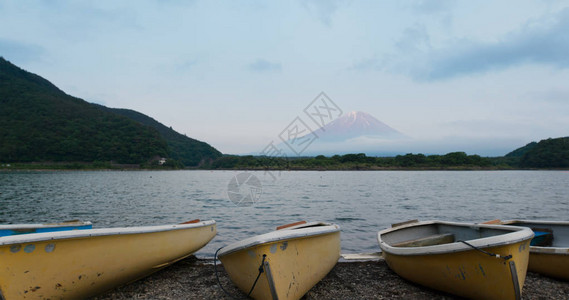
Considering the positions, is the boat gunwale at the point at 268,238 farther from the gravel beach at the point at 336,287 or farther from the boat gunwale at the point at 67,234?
the boat gunwale at the point at 67,234

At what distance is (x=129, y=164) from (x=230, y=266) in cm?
15928

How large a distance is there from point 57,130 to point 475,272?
532 ft

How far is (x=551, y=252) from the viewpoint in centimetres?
692

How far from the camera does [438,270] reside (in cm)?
608

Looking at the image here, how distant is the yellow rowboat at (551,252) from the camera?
6.84 meters

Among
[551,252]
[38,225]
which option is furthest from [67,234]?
[551,252]

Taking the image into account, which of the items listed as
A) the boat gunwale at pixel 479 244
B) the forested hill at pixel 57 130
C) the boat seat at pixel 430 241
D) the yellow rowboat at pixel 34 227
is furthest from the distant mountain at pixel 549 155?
the forested hill at pixel 57 130

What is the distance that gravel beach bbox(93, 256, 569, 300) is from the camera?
6547mm

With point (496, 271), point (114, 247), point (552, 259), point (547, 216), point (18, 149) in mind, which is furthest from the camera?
point (18, 149)

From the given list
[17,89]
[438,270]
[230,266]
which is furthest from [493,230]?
[17,89]

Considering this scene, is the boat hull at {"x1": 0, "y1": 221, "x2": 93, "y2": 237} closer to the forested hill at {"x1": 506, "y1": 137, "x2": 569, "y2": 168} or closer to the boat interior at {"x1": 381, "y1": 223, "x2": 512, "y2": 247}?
the boat interior at {"x1": 381, "y1": 223, "x2": 512, "y2": 247}

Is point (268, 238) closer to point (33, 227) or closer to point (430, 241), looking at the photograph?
point (430, 241)

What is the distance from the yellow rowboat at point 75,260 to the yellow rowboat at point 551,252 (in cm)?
876

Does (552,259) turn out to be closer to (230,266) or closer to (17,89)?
(230,266)
